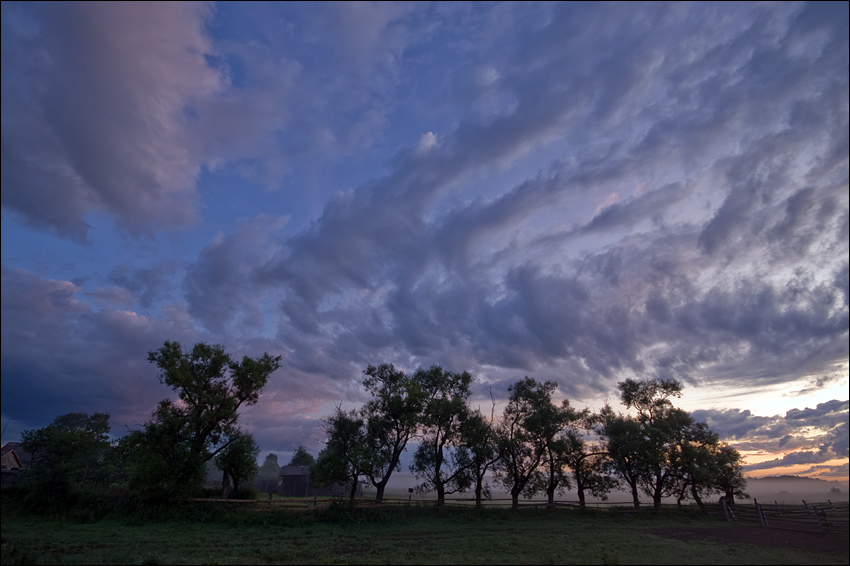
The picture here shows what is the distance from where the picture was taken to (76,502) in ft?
90.3

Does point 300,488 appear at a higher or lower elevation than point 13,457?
lower

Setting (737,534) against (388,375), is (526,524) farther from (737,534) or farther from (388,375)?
(388,375)

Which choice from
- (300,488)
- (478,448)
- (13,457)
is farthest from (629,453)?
(13,457)

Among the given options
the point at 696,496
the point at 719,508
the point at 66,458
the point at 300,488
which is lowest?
the point at 300,488

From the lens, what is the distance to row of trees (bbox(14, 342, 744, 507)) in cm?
3028

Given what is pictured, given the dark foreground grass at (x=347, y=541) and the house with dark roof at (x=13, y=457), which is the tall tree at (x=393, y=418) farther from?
the house with dark roof at (x=13, y=457)

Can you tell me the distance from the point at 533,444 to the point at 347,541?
26.0 metres

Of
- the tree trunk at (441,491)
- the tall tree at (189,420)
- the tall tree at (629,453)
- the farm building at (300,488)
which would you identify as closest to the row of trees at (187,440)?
the tall tree at (189,420)

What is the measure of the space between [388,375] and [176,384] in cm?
1866

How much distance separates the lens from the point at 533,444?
42406 mm

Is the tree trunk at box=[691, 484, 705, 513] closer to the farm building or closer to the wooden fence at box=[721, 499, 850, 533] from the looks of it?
the wooden fence at box=[721, 499, 850, 533]

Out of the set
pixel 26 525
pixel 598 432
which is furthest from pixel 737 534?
pixel 26 525

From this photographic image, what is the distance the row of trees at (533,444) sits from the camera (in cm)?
3800

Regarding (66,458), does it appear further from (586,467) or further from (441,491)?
(586,467)
